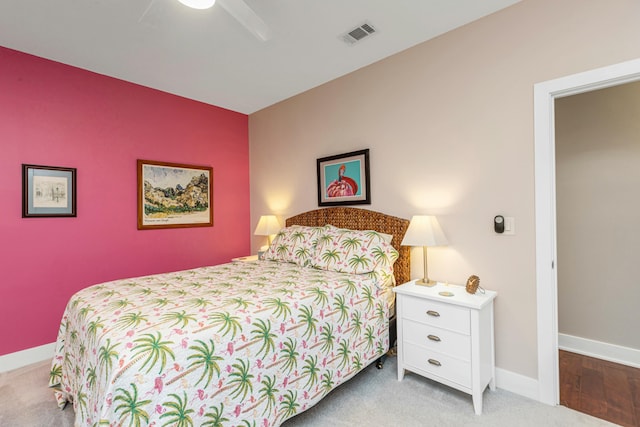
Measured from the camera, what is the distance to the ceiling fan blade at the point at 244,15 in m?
1.63

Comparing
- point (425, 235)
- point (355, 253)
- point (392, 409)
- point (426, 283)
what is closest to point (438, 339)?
point (426, 283)

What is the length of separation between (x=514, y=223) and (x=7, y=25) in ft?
13.2

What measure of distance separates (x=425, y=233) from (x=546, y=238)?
0.75 m

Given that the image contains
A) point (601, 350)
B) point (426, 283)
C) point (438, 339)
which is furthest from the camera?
point (601, 350)

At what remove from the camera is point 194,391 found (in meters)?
1.27

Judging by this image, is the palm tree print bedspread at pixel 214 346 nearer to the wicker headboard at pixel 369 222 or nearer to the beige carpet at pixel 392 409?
the beige carpet at pixel 392 409

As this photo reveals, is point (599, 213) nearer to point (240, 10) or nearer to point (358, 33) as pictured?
point (358, 33)

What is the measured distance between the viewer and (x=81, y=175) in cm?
289

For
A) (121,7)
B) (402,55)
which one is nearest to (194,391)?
(121,7)

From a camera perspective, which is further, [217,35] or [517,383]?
[217,35]

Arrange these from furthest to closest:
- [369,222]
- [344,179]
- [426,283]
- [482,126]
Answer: [344,179] < [369,222] < [426,283] < [482,126]

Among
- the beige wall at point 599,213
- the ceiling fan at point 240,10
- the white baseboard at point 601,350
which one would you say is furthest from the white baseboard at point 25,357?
the beige wall at point 599,213

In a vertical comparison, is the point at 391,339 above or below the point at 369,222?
below

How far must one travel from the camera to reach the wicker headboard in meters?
2.59
